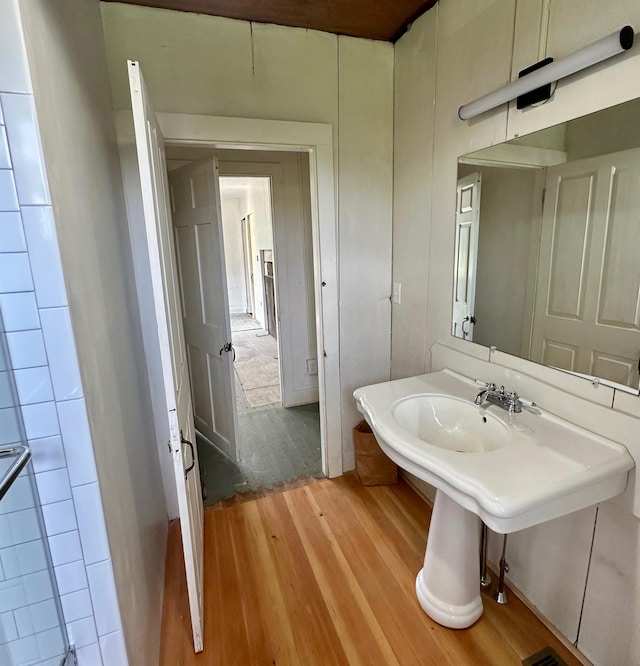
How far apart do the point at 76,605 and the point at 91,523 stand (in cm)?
22

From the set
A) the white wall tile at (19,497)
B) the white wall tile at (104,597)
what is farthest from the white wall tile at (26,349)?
the white wall tile at (104,597)

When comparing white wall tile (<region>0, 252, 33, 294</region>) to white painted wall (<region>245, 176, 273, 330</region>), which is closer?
white wall tile (<region>0, 252, 33, 294</region>)

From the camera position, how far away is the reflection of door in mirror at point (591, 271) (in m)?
1.10

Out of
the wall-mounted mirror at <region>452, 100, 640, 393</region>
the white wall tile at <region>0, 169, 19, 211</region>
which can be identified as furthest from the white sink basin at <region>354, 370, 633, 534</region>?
the white wall tile at <region>0, 169, 19, 211</region>

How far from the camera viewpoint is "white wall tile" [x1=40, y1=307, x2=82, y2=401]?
31.4 inches

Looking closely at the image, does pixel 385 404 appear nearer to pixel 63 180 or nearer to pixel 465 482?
pixel 465 482

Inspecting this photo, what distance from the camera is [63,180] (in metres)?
0.87

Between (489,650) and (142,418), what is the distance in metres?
1.63

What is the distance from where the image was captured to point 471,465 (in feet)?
3.47

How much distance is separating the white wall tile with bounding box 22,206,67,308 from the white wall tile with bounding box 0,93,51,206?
25mm

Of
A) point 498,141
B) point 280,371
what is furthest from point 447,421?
point 280,371

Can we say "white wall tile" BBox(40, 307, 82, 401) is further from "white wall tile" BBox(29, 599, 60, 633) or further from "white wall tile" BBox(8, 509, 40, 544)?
"white wall tile" BBox(29, 599, 60, 633)

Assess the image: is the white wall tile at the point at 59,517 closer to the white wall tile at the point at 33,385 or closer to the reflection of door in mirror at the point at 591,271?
the white wall tile at the point at 33,385

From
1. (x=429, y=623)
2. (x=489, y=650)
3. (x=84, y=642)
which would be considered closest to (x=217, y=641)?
(x=84, y=642)
